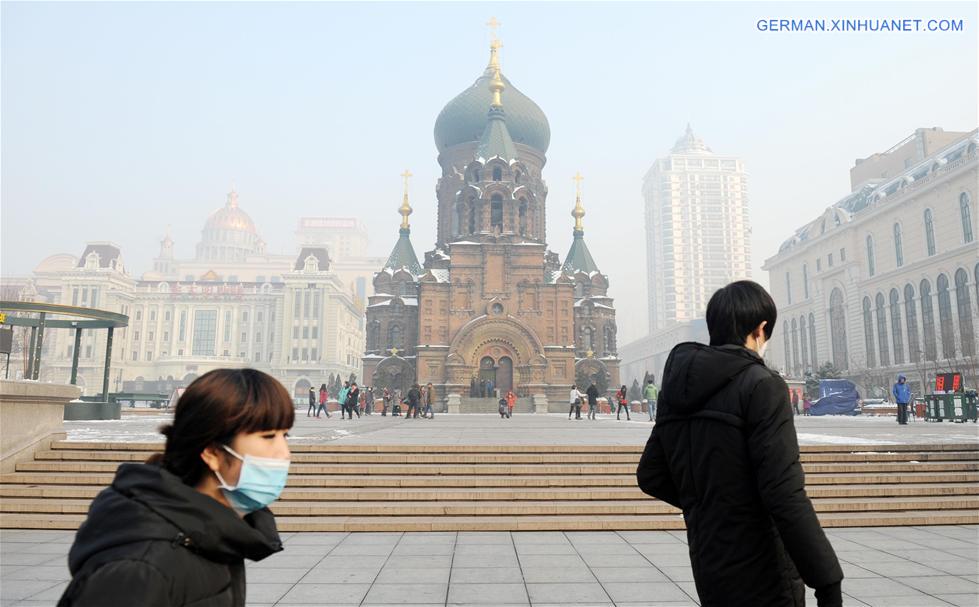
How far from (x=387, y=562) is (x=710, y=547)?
4482 millimetres

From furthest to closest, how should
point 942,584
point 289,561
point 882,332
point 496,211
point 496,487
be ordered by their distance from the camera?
point 882,332 < point 496,211 < point 496,487 < point 289,561 < point 942,584

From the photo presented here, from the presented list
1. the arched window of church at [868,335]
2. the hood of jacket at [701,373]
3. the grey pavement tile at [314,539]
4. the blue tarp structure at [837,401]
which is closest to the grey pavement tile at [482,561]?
the grey pavement tile at [314,539]

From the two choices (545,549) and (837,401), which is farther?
(837,401)

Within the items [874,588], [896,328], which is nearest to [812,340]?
[896,328]

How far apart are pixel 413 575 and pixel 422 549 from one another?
1.02m

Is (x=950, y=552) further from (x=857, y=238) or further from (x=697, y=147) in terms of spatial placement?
(x=697, y=147)

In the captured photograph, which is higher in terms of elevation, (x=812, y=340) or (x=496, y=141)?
(x=496, y=141)

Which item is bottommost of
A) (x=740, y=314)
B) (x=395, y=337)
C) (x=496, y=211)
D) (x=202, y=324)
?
(x=740, y=314)

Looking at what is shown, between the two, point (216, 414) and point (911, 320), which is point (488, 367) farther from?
point (911, 320)

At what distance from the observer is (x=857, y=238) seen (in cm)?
5894

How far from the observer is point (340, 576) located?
566 cm

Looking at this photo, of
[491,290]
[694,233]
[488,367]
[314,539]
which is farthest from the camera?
[694,233]

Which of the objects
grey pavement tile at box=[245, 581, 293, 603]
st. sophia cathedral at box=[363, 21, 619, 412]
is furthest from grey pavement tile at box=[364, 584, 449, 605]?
st. sophia cathedral at box=[363, 21, 619, 412]

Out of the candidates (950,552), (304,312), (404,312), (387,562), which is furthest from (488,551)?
(304,312)
